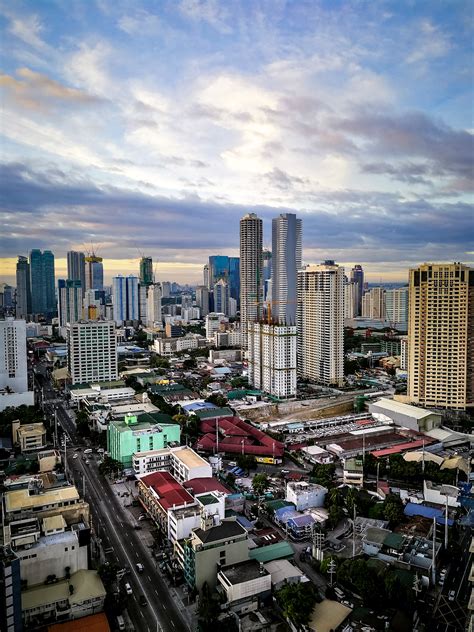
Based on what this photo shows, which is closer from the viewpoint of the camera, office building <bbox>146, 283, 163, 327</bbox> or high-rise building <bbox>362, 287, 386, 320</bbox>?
high-rise building <bbox>362, 287, 386, 320</bbox>

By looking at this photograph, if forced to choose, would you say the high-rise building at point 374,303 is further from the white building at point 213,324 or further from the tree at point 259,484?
the tree at point 259,484

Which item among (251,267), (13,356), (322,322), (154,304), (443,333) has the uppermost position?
(251,267)

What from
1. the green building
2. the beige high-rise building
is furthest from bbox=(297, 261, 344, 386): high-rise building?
the green building

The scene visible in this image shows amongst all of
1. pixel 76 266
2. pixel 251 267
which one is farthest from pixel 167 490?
pixel 76 266

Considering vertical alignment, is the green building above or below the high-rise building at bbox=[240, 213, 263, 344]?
below

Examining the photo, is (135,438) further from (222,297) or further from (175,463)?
(222,297)

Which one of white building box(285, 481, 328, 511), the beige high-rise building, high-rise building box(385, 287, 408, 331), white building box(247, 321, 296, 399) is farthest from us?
high-rise building box(385, 287, 408, 331)

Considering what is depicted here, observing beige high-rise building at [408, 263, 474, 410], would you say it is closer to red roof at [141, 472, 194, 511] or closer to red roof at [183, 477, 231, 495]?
red roof at [183, 477, 231, 495]

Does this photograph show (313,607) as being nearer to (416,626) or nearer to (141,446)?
(416,626)
